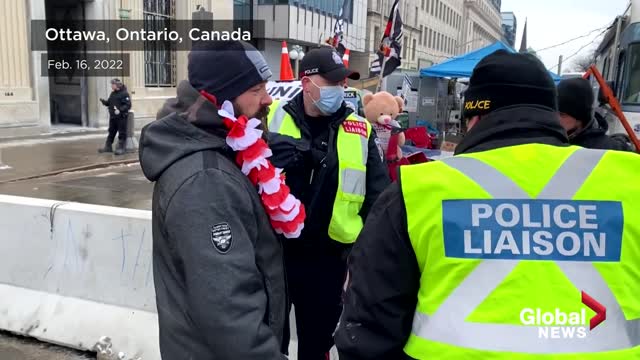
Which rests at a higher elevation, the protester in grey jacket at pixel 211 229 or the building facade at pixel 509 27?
the building facade at pixel 509 27

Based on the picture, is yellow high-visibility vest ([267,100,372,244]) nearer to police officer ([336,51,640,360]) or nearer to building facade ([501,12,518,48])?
police officer ([336,51,640,360])

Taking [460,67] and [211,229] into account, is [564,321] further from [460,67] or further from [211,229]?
[460,67]

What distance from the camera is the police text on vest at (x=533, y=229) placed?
1.40m

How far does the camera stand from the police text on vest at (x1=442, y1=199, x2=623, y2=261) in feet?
4.60

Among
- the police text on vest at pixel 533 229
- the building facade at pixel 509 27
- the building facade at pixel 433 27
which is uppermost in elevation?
the building facade at pixel 509 27

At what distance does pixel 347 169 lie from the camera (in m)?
2.94

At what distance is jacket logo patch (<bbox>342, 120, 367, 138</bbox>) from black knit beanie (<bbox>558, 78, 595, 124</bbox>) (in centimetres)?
122

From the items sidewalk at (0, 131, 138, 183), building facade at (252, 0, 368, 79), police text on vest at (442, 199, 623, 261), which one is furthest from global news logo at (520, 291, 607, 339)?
building facade at (252, 0, 368, 79)

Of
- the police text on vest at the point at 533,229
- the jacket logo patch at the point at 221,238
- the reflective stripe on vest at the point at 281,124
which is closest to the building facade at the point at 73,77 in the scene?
the reflective stripe on vest at the point at 281,124

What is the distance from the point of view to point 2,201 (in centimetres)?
427

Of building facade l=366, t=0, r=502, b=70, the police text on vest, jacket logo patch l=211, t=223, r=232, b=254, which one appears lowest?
jacket logo patch l=211, t=223, r=232, b=254

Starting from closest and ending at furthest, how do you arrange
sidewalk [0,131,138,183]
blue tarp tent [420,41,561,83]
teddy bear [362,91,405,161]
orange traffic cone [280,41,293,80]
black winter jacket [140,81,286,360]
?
1. black winter jacket [140,81,286,360]
2. teddy bear [362,91,405,161]
3. orange traffic cone [280,41,293,80]
4. sidewalk [0,131,138,183]
5. blue tarp tent [420,41,561,83]

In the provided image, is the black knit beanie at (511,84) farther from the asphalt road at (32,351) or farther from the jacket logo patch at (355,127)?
the asphalt road at (32,351)

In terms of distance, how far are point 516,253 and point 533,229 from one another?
0.25 ft
